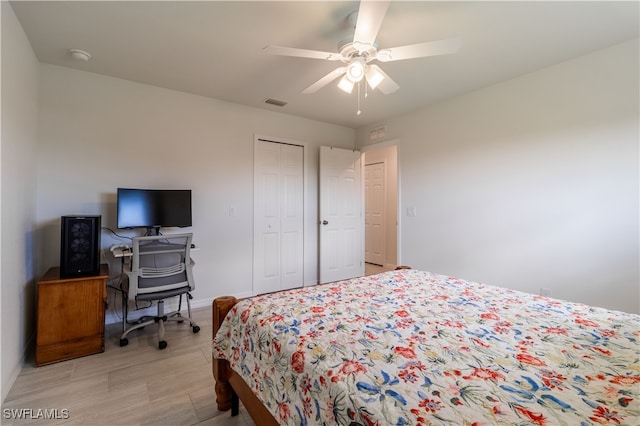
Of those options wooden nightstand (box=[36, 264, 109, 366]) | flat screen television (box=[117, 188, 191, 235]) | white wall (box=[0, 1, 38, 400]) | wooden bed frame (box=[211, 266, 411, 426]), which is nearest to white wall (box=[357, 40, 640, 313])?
wooden bed frame (box=[211, 266, 411, 426])

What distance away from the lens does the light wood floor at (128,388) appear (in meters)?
1.62

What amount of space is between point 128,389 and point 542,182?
379 centimetres

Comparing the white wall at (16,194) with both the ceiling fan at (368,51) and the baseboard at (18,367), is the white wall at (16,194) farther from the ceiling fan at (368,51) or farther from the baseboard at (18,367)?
the ceiling fan at (368,51)

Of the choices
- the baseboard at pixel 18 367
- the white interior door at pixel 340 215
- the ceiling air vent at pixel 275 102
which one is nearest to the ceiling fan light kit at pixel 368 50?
the ceiling air vent at pixel 275 102

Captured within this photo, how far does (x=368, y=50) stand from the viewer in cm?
186

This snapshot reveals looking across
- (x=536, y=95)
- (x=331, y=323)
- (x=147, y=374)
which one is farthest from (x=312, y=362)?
(x=536, y=95)

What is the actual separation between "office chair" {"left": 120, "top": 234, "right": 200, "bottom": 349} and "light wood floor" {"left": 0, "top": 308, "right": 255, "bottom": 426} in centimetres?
22

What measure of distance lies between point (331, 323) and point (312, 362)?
1.01 feet

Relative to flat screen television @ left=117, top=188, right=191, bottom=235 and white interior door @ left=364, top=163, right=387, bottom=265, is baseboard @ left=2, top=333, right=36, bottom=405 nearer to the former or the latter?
flat screen television @ left=117, top=188, right=191, bottom=235

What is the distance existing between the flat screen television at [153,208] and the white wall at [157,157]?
0.87 feet

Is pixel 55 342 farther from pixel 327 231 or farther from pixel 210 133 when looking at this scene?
pixel 327 231

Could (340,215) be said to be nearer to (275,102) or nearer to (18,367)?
(275,102)

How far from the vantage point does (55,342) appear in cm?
216

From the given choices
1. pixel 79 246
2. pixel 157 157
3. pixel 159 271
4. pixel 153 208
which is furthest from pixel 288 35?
pixel 79 246
